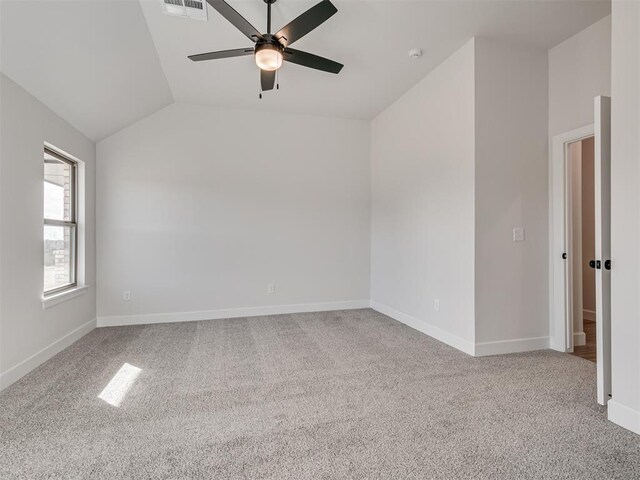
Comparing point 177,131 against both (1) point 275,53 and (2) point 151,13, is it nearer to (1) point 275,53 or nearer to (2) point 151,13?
(2) point 151,13

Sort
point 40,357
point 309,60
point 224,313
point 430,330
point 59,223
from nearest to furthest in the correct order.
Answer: point 309,60, point 40,357, point 59,223, point 430,330, point 224,313

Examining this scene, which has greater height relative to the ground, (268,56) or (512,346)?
(268,56)

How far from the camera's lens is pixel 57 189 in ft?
11.5

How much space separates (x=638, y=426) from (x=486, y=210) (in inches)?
72.2

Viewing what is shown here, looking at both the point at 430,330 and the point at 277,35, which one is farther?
the point at 430,330

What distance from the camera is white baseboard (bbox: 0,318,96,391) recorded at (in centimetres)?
251

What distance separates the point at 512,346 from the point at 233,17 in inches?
141

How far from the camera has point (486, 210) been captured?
10.3 feet

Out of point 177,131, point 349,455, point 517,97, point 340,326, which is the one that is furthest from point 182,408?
point 517,97

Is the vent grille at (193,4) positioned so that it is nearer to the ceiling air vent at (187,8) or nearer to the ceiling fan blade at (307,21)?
the ceiling air vent at (187,8)

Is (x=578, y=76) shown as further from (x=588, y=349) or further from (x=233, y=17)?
(x=233, y=17)

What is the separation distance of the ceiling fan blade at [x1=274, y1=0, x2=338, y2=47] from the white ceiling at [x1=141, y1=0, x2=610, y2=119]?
0.38 m

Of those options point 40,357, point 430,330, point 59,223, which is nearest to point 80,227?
point 59,223

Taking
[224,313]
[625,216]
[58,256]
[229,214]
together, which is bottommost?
[224,313]
